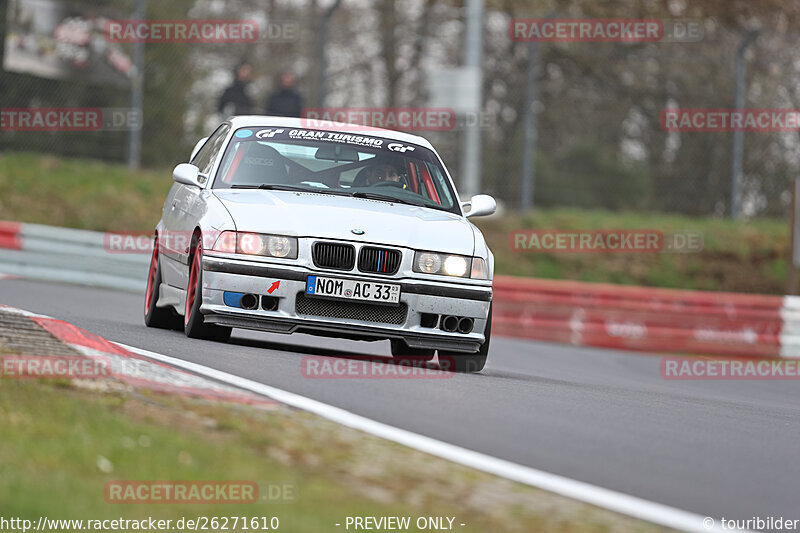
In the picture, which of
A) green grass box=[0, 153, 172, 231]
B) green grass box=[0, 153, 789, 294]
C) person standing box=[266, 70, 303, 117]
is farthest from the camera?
green grass box=[0, 153, 789, 294]

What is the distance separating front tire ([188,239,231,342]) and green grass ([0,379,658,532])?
9.22ft

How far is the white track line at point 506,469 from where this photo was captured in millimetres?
5266

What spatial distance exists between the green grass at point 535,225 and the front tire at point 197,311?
1195 cm

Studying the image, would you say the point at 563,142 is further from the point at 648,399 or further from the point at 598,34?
the point at 648,399

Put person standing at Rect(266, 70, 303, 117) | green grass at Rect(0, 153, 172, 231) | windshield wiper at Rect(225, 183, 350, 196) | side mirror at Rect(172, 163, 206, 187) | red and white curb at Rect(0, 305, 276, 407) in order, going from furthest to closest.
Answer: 1. green grass at Rect(0, 153, 172, 231)
2. person standing at Rect(266, 70, 303, 117)
3. side mirror at Rect(172, 163, 206, 187)
4. windshield wiper at Rect(225, 183, 350, 196)
5. red and white curb at Rect(0, 305, 276, 407)

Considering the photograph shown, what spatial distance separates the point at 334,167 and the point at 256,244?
1421mm

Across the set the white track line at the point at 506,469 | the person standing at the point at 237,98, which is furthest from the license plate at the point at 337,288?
the person standing at the point at 237,98

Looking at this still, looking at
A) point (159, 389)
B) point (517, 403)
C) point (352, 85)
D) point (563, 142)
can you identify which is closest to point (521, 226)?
point (563, 142)

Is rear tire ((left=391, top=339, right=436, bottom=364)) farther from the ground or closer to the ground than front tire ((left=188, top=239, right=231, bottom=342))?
closer to the ground

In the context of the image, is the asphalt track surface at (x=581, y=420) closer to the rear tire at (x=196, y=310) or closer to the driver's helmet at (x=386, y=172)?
the rear tire at (x=196, y=310)

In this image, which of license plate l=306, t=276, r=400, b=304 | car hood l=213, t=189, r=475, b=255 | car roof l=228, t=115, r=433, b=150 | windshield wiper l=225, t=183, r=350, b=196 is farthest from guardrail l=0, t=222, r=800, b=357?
license plate l=306, t=276, r=400, b=304

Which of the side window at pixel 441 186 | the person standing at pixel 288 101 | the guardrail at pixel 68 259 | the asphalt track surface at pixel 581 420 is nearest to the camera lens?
the asphalt track surface at pixel 581 420

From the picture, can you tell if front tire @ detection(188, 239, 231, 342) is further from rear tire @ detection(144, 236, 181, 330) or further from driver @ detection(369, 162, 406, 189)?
driver @ detection(369, 162, 406, 189)

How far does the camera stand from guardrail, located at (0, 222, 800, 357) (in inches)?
689
